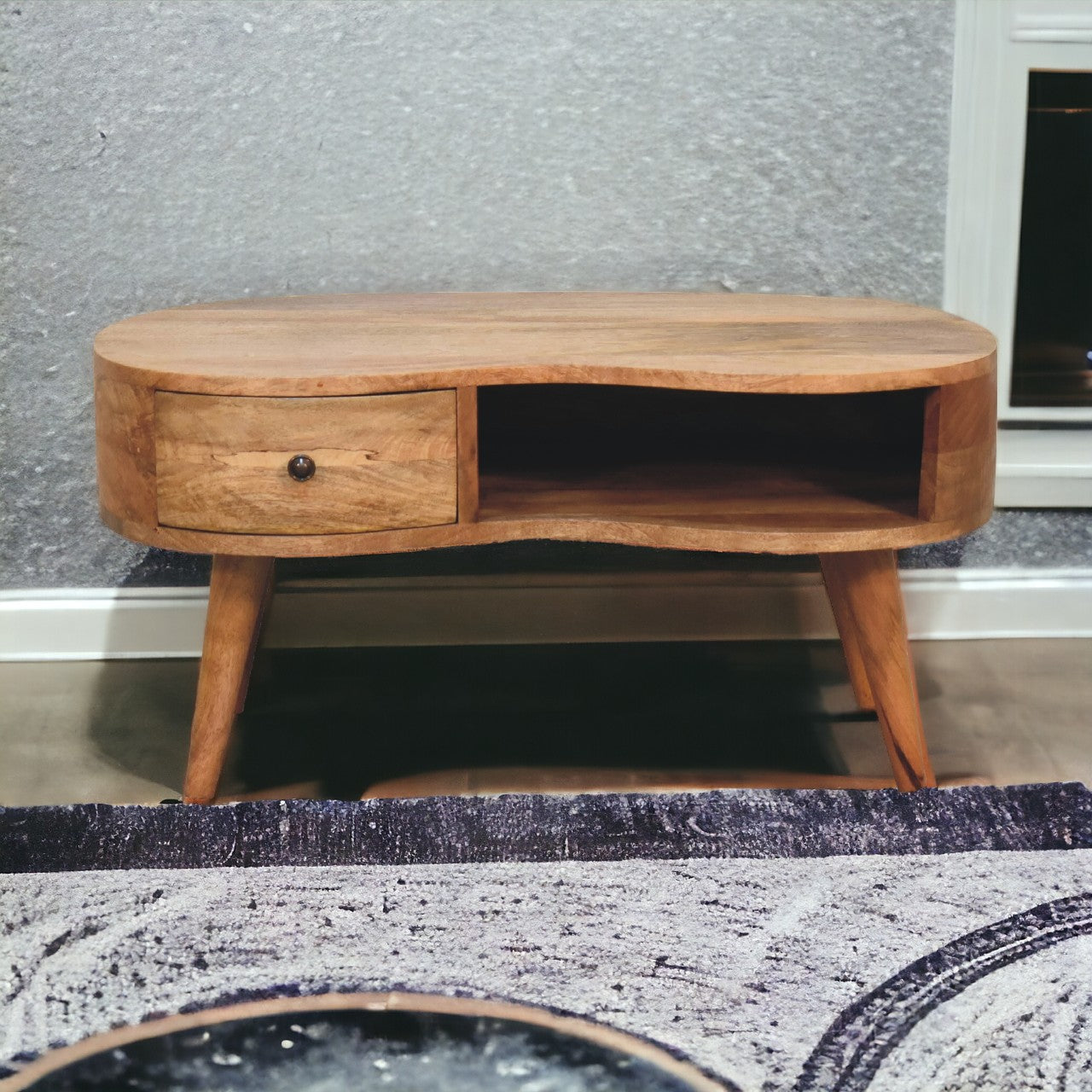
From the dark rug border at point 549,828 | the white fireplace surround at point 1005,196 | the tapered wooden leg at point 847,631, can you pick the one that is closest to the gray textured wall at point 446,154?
the white fireplace surround at point 1005,196

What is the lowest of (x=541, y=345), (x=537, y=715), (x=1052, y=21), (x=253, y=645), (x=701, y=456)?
(x=537, y=715)

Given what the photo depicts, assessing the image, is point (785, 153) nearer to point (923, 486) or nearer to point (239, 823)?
point (923, 486)

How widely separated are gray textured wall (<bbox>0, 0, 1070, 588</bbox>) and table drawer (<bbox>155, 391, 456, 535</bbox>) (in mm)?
471

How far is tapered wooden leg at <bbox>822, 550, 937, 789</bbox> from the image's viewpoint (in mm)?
1146

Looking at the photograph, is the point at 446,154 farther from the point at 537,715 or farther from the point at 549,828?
the point at 549,828

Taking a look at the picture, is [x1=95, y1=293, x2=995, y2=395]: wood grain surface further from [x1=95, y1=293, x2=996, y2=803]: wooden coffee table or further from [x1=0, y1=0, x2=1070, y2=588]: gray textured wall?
[x1=0, y1=0, x2=1070, y2=588]: gray textured wall

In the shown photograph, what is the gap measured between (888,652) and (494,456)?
1.33 ft

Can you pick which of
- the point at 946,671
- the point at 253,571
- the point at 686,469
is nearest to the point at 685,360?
the point at 686,469

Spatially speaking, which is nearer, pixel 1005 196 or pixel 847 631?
pixel 847 631

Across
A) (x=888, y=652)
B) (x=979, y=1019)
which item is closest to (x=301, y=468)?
(x=888, y=652)

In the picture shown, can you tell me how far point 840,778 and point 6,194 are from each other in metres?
1.04

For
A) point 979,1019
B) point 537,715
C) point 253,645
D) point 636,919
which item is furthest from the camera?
point 537,715

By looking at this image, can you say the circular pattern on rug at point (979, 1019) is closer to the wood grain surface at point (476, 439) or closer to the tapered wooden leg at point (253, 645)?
the wood grain surface at point (476, 439)

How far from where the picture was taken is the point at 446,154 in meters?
1.45
